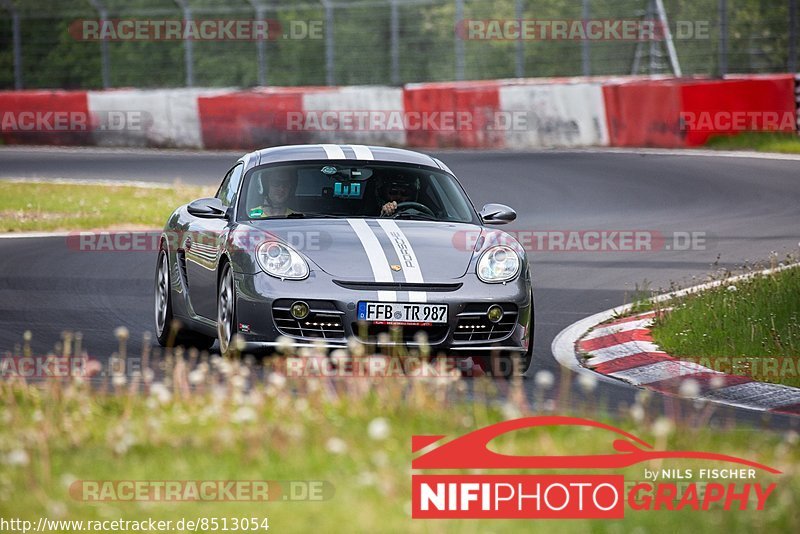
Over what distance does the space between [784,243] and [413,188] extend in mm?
6326

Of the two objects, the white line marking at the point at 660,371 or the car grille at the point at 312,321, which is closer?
the car grille at the point at 312,321

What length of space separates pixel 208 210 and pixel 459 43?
17.5 m

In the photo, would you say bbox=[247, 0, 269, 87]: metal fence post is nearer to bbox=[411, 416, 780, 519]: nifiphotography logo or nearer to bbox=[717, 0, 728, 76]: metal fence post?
bbox=[717, 0, 728, 76]: metal fence post

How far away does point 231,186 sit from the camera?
10.1 meters

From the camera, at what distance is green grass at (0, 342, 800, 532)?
487 centimetres

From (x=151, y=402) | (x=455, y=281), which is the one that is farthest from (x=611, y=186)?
(x=151, y=402)

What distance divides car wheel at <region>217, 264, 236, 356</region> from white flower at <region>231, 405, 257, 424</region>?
2486mm

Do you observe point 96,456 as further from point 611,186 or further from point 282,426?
point 611,186

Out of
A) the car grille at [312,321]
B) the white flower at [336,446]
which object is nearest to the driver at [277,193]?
the car grille at [312,321]

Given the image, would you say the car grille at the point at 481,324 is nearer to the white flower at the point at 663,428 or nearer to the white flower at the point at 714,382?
the white flower at the point at 714,382

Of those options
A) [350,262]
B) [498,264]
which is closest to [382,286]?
[350,262]

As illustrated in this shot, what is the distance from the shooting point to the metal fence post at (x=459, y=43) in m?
26.4

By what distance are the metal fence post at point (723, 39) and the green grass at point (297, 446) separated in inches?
716

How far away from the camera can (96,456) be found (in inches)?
224
